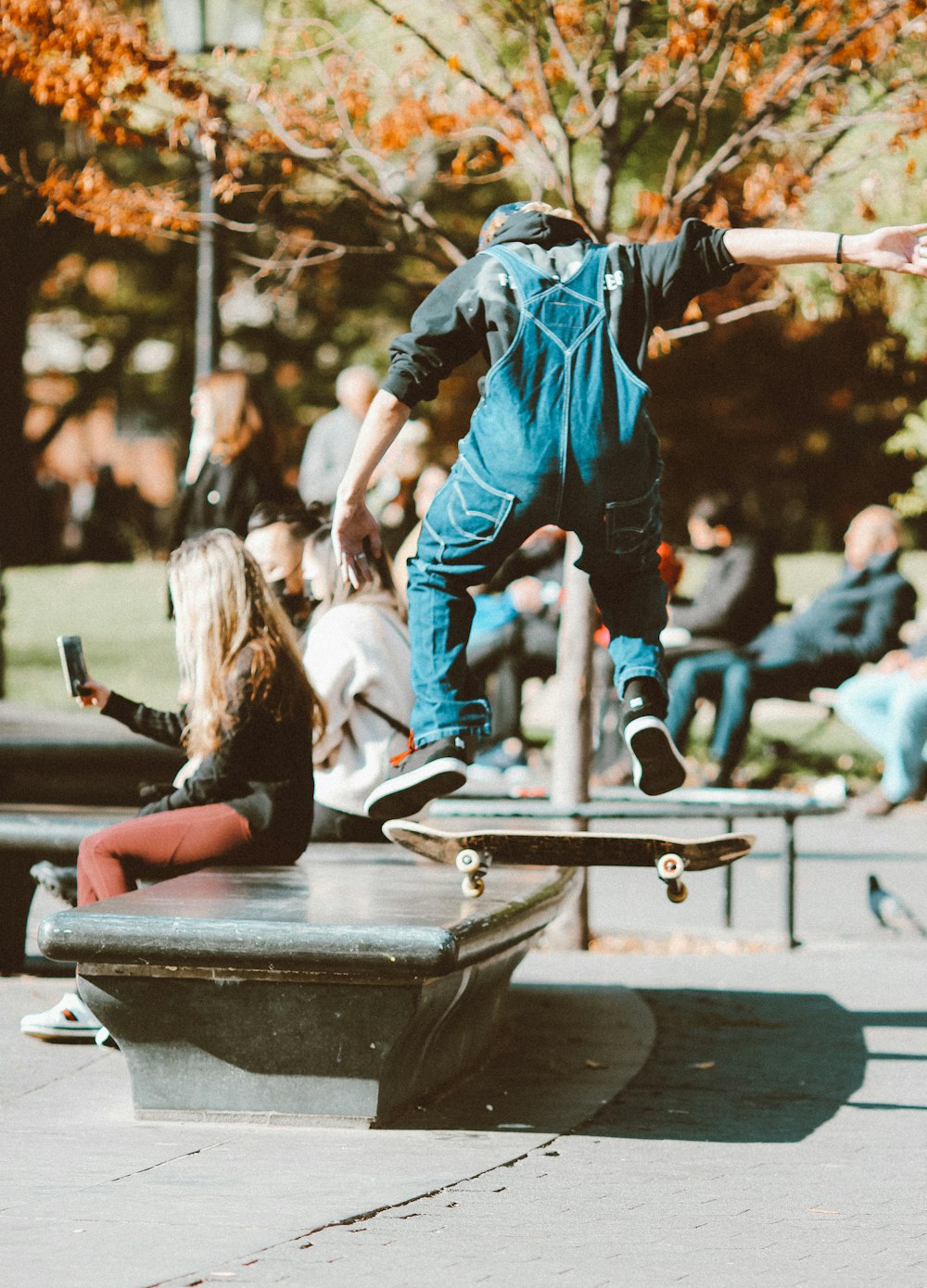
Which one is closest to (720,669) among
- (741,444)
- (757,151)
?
(757,151)

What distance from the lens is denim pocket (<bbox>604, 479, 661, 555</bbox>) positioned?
16.1 ft

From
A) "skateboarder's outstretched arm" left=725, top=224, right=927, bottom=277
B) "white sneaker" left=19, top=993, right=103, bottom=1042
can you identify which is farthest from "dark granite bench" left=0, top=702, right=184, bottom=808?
"skateboarder's outstretched arm" left=725, top=224, right=927, bottom=277

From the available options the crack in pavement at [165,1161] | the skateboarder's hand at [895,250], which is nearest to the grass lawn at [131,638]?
the crack in pavement at [165,1161]

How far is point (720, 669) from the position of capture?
484 inches

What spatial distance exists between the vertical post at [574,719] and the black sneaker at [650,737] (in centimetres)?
309

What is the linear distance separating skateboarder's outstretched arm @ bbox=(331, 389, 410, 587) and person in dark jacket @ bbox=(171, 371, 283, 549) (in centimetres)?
334

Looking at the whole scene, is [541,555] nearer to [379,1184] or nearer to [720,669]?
[720,669]

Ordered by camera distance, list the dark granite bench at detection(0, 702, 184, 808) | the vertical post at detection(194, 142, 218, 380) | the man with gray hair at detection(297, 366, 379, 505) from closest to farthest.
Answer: the dark granite bench at detection(0, 702, 184, 808) → the vertical post at detection(194, 142, 218, 380) → the man with gray hair at detection(297, 366, 379, 505)

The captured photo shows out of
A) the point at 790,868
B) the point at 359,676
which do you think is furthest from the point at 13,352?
the point at 359,676

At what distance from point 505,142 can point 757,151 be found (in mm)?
3333

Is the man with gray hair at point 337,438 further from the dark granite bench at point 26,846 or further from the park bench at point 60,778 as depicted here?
the dark granite bench at point 26,846

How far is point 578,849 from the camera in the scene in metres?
5.28

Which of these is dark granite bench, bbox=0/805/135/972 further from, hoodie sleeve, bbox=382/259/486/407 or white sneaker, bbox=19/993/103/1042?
hoodie sleeve, bbox=382/259/486/407

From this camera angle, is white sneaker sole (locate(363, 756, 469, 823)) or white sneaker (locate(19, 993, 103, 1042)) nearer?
white sneaker sole (locate(363, 756, 469, 823))
